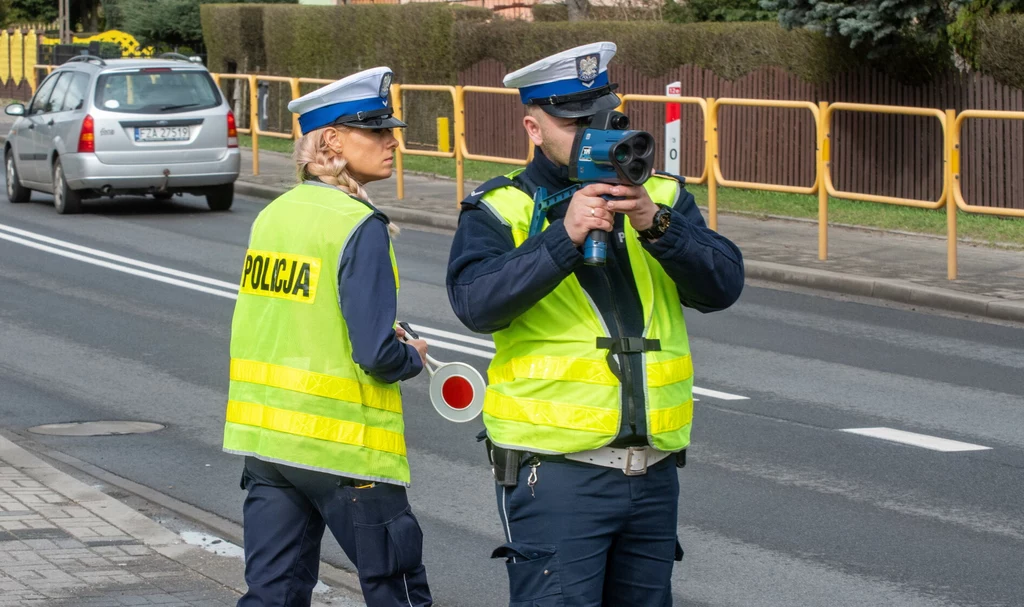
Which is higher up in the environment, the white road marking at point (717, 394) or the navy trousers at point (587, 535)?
the navy trousers at point (587, 535)

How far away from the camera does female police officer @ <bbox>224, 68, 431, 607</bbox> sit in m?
3.94

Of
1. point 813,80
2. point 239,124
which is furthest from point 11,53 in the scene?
point 813,80

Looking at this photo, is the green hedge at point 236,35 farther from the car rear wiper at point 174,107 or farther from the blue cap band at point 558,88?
the blue cap band at point 558,88

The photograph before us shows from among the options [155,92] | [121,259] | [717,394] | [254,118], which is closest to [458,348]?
[717,394]

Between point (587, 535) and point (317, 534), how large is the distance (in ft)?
3.30

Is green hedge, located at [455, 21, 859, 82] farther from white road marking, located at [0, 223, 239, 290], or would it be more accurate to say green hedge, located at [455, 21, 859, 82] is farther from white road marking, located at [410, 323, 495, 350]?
white road marking, located at [410, 323, 495, 350]

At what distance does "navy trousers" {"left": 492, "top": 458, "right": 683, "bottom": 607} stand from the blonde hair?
0.97m

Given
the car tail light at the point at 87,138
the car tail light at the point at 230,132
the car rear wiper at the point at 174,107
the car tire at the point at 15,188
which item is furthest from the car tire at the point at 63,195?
the car tail light at the point at 230,132

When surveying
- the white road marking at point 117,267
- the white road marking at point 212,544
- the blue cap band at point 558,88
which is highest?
the blue cap band at point 558,88

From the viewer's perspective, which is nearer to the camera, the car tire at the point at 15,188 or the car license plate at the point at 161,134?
the car license plate at the point at 161,134

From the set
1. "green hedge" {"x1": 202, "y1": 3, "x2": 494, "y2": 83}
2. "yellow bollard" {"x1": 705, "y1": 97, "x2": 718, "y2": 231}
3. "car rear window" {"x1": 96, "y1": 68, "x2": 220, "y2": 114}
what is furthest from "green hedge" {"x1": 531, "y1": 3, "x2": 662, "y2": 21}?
"yellow bollard" {"x1": 705, "y1": 97, "x2": 718, "y2": 231}

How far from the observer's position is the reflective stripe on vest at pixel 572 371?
338cm

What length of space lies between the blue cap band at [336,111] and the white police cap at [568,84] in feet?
2.34

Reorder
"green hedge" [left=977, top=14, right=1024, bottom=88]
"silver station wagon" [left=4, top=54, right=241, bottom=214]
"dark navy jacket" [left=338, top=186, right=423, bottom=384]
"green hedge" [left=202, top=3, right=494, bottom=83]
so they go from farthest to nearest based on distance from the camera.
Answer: "green hedge" [left=202, top=3, right=494, bottom=83]
"silver station wagon" [left=4, top=54, right=241, bottom=214]
"green hedge" [left=977, top=14, right=1024, bottom=88]
"dark navy jacket" [left=338, top=186, right=423, bottom=384]
